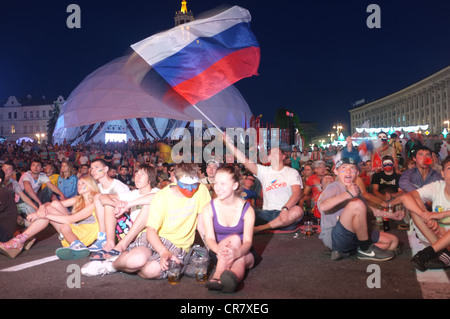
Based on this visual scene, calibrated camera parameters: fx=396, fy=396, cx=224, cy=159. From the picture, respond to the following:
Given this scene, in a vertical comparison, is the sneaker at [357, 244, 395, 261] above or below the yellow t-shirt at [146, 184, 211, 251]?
below

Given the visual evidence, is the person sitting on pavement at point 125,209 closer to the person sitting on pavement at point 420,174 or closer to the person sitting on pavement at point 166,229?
the person sitting on pavement at point 166,229

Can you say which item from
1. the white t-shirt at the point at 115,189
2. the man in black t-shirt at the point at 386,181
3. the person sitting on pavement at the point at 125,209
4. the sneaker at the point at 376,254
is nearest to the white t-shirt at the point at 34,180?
the white t-shirt at the point at 115,189

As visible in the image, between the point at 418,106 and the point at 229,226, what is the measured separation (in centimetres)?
9678

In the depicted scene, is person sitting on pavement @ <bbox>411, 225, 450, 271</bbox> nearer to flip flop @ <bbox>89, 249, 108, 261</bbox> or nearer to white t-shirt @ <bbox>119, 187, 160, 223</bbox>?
white t-shirt @ <bbox>119, 187, 160, 223</bbox>

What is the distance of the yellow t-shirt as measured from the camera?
15.3 feet

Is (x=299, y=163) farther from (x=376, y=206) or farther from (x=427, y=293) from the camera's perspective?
(x=427, y=293)

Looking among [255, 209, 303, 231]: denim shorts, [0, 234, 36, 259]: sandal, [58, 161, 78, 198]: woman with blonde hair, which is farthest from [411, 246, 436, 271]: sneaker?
[58, 161, 78, 198]: woman with blonde hair

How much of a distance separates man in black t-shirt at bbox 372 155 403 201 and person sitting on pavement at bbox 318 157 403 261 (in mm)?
3191

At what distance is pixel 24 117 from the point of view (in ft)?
339

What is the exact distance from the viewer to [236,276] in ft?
13.4

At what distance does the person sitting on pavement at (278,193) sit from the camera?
7.27 m
